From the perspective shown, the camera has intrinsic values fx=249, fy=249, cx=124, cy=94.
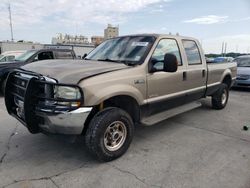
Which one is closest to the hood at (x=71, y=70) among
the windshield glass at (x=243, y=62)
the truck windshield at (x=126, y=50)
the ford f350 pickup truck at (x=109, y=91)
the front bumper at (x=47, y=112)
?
the ford f350 pickup truck at (x=109, y=91)

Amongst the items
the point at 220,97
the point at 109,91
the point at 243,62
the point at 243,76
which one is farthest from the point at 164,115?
the point at 243,62

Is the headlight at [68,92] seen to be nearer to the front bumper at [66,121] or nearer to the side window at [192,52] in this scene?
the front bumper at [66,121]

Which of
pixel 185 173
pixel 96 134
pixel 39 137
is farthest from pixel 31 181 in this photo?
pixel 185 173

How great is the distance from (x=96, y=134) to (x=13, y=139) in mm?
2034

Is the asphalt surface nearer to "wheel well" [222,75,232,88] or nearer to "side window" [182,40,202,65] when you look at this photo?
"side window" [182,40,202,65]

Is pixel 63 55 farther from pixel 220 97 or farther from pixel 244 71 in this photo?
pixel 244 71

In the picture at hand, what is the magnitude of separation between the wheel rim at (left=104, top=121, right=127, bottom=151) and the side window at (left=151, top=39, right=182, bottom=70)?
121cm

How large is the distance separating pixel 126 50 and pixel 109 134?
161cm

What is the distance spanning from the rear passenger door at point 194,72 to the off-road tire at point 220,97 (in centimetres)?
109

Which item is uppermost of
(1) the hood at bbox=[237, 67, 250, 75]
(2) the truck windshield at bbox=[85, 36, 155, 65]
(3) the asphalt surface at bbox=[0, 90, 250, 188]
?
(2) the truck windshield at bbox=[85, 36, 155, 65]

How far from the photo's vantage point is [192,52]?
5500mm

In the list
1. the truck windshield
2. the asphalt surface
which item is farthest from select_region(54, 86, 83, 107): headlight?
the truck windshield

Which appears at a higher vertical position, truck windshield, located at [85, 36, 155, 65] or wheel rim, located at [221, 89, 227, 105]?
truck windshield, located at [85, 36, 155, 65]

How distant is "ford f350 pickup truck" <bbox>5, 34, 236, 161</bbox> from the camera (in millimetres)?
3262
